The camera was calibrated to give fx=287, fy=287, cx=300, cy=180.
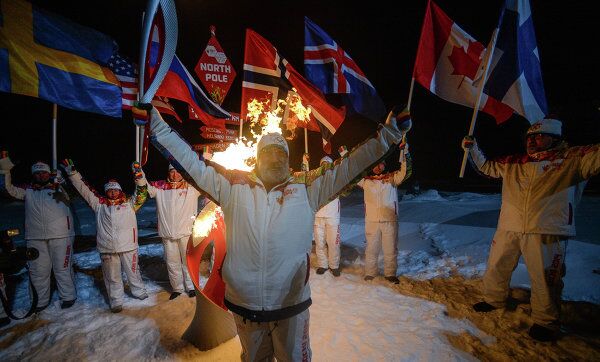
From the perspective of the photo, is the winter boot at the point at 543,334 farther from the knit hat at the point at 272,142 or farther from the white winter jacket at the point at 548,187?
the knit hat at the point at 272,142

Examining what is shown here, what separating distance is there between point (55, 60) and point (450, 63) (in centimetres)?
677

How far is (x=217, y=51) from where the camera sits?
9.74 m

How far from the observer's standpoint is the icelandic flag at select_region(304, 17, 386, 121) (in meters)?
5.90

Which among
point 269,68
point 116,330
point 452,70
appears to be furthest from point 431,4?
point 116,330

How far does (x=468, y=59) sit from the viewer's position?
4.98 metres

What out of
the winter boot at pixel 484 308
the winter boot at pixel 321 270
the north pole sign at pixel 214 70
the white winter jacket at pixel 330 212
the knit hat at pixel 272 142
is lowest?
the winter boot at pixel 321 270

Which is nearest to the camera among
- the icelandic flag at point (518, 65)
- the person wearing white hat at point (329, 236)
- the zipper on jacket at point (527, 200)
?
the zipper on jacket at point (527, 200)

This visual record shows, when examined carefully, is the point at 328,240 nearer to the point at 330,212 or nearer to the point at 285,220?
the point at 330,212

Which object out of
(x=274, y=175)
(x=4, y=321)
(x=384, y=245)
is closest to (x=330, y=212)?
(x=384, y=245)

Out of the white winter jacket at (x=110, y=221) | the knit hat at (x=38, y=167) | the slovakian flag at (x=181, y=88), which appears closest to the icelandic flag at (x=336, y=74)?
the slovakian flag at (x=181, y=88)

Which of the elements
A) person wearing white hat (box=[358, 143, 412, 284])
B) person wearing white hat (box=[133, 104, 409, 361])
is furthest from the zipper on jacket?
person wearing white hat (box=[133, 104, 409, 361])

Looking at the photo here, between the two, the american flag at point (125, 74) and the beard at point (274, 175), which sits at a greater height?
the american flag at point (125, 74)

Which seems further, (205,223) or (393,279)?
(393,279)

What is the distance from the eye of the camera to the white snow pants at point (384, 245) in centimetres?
660
